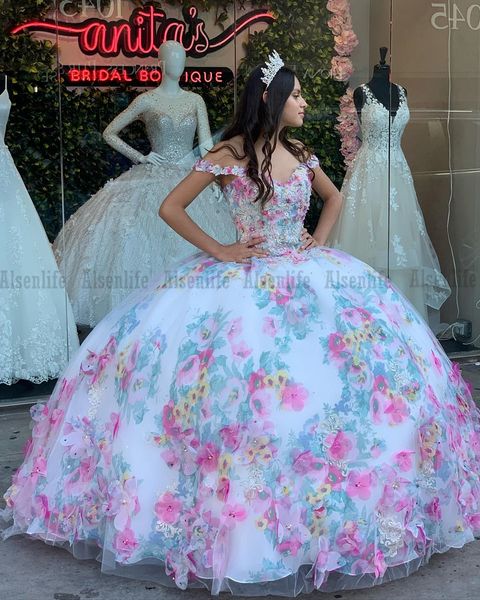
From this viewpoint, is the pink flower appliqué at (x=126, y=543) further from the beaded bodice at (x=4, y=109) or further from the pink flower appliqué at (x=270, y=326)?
the beaded bodice at (x=4, y=109)

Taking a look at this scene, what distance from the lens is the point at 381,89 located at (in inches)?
246

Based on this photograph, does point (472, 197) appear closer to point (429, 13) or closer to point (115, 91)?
point (429, 13)

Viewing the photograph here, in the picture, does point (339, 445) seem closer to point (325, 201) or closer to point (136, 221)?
point (325, 201)

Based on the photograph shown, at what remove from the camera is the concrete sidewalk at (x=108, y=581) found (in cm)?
320

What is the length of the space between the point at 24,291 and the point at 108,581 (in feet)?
8.09

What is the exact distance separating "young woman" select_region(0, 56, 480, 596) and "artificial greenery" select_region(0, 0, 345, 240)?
2123 mm

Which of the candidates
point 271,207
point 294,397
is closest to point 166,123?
point 271,207

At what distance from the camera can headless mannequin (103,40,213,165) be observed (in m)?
5.63

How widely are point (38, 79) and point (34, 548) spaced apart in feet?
9.27

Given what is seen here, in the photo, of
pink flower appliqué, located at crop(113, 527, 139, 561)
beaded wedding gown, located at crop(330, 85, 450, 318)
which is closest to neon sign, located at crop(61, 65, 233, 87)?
beaded wedding gown, located at crop(330, 85, 450, 318)

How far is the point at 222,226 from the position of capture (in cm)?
587

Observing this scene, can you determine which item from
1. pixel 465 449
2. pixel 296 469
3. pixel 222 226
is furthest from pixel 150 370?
pixel 222 226

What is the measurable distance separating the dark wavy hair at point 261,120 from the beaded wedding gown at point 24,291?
2.12 m

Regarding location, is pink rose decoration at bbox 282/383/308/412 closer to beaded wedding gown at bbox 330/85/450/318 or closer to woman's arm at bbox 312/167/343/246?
woman's arm at bbox 312/167/343/246
